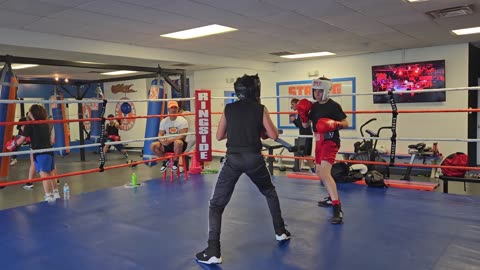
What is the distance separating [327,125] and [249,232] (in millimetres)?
980

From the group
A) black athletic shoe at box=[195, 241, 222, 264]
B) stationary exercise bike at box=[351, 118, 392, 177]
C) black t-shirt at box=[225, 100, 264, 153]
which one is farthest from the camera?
stationary exercise bike at box=[351, 118, 392, 177]

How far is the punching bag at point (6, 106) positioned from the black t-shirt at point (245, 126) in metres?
3.09

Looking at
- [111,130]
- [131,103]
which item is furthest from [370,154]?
[131,103]

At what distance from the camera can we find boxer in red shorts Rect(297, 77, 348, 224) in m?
2.96

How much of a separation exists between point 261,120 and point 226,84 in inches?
270

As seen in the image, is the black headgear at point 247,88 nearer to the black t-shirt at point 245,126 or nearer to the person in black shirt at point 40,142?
the black t-shirt at point 245,126

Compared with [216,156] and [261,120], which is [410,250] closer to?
[261,120]

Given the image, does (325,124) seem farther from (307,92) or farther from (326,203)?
(307,92)

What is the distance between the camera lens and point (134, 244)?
253 cm

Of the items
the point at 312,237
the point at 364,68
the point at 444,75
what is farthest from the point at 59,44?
the point at 444,75

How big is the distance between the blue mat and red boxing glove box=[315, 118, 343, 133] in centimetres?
68

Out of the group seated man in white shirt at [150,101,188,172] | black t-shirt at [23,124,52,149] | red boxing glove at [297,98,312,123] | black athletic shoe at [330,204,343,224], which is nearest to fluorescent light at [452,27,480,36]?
red boxing glove at [297,98,312,123]

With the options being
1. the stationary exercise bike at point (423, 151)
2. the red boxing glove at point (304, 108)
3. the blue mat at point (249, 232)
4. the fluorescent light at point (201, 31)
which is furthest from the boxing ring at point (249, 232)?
the stationary exercise bike at point (423, 151)

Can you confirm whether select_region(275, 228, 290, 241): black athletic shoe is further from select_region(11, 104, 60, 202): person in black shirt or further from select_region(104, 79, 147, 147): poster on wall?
select_region(104, 79, 147, 147): poster on wall
